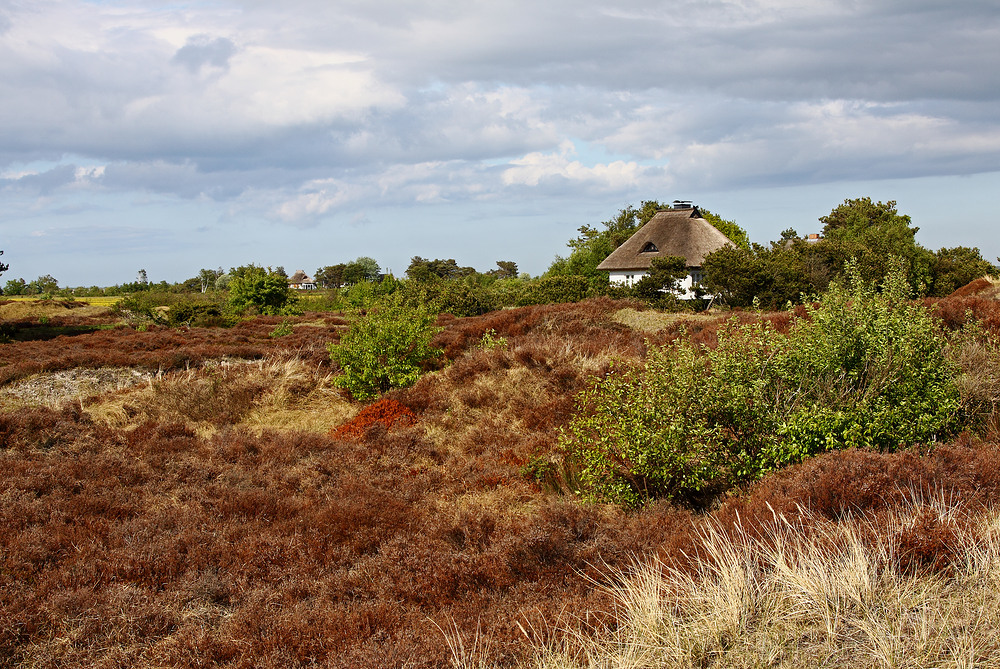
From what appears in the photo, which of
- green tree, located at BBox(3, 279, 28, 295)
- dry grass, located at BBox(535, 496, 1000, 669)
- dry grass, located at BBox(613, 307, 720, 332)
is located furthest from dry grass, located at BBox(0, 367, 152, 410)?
green tree, located at BBox(3, 279, 28, 295)

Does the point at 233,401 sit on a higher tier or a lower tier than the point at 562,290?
lower

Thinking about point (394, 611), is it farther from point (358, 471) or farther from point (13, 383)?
point (13, 383)

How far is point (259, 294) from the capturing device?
110ft

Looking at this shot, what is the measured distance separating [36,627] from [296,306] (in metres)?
31.7

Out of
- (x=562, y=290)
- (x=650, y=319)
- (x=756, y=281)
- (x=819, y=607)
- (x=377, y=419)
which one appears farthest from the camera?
(x=562, y=290)

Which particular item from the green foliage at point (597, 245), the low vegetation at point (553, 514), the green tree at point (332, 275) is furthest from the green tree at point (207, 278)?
the low vegetation at point (553, 514)

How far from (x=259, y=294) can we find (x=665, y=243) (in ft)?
79.6

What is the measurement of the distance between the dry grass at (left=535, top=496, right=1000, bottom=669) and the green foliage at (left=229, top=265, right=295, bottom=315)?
103 feet

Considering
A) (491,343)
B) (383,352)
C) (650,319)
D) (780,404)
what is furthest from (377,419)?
(650,319)

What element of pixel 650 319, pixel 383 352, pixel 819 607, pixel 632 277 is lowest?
pixel 819 607

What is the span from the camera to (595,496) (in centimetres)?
683

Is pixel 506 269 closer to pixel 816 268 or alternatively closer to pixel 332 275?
pixel 332 275

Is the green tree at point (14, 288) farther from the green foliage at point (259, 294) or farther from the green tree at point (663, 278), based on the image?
the green tree at point (663, 278)

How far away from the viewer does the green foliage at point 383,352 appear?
42.7 ft
